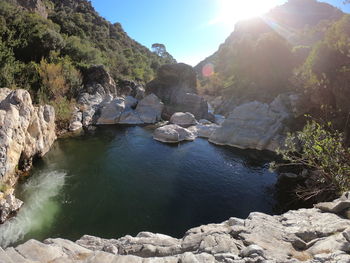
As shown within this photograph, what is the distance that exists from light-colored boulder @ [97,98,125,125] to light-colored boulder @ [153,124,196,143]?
984 centimetres

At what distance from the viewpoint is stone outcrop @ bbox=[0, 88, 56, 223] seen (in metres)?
13.0

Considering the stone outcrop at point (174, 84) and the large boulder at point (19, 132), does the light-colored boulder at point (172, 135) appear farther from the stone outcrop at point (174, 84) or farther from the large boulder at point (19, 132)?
the stone outcrop at point (174, 84)

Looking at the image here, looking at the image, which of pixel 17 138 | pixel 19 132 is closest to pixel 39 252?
pixel 17 138

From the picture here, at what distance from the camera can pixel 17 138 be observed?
1489cm

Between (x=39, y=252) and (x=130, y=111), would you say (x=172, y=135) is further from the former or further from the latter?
(x=39, y=252)

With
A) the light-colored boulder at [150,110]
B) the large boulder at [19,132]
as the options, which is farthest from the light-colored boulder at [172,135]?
the large boulder at [19,132]

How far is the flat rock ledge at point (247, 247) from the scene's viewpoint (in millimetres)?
4871

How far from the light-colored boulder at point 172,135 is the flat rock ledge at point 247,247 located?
1951 cm

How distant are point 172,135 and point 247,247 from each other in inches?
868

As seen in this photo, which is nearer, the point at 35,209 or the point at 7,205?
the point at 7,205

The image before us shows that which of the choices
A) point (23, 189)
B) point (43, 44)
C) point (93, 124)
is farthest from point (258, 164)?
point (43, 44)

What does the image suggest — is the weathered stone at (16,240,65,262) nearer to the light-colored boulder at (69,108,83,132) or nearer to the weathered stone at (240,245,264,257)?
the weathered stone at (240,245,264,257)

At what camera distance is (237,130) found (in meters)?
27.3

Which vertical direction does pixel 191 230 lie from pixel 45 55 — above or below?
below
